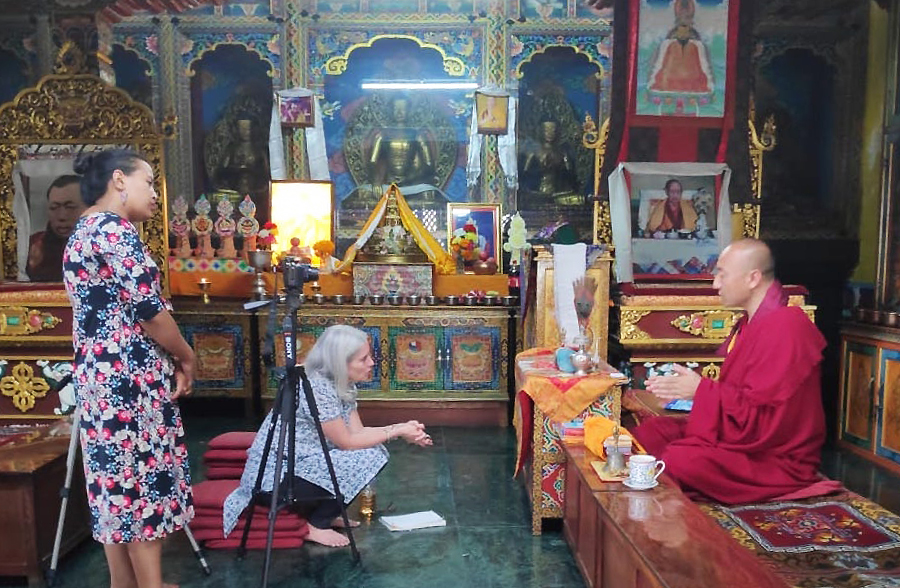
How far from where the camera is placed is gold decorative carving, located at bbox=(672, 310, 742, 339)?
5160 mm

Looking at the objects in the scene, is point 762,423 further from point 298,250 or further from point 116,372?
point 298,250

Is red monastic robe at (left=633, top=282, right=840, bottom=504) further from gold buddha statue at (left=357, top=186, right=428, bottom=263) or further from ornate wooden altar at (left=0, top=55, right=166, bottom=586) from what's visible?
ornate wooden altar at (left=0, top=55, right=166, bottom=586)

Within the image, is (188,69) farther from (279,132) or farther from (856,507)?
(856,507)

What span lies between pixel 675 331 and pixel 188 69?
23.1 ft

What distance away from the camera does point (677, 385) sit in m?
3.13

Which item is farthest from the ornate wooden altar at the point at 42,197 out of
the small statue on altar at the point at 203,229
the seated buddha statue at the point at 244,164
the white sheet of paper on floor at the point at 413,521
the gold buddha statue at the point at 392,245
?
the seated buddha statue at the point at 244,164

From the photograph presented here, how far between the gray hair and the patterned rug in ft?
5.27

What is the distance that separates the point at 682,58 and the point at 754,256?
216 cm

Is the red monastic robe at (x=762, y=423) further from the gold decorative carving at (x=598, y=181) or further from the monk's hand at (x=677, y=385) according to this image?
the gold decorative carving at (x=598, y=181)

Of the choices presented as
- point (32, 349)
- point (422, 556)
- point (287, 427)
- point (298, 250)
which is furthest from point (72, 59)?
point (422, 556)

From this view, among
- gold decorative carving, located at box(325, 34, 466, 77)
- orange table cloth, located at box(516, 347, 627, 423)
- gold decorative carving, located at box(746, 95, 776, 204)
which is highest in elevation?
gold decorative carving, located at box(325, 34, 466, 77)

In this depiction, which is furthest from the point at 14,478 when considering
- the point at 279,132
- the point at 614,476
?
the point at 279,132

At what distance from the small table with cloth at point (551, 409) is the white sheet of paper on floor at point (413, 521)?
0.52m

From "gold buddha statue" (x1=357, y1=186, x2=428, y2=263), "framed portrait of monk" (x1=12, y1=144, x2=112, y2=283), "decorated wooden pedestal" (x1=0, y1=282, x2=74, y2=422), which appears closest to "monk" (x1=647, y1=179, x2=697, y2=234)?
"gold buddha statue" (x1=357, y1=186, x2=428, y2=263)
